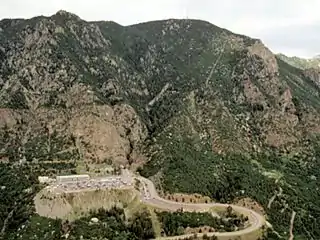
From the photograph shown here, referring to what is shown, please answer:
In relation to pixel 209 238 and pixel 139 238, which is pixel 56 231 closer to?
pixel 139 238

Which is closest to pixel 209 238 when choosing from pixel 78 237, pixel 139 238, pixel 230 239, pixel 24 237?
pixel 230 239

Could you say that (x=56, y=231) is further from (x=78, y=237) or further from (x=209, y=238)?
(x=209, y=238)

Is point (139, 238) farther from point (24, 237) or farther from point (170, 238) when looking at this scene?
point (24, 237)

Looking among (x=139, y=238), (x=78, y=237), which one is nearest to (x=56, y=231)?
(x=78, y=237)

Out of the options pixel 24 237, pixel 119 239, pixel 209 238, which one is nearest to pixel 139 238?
pixel 119 239

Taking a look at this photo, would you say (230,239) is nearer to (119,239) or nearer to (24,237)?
(119,239)
